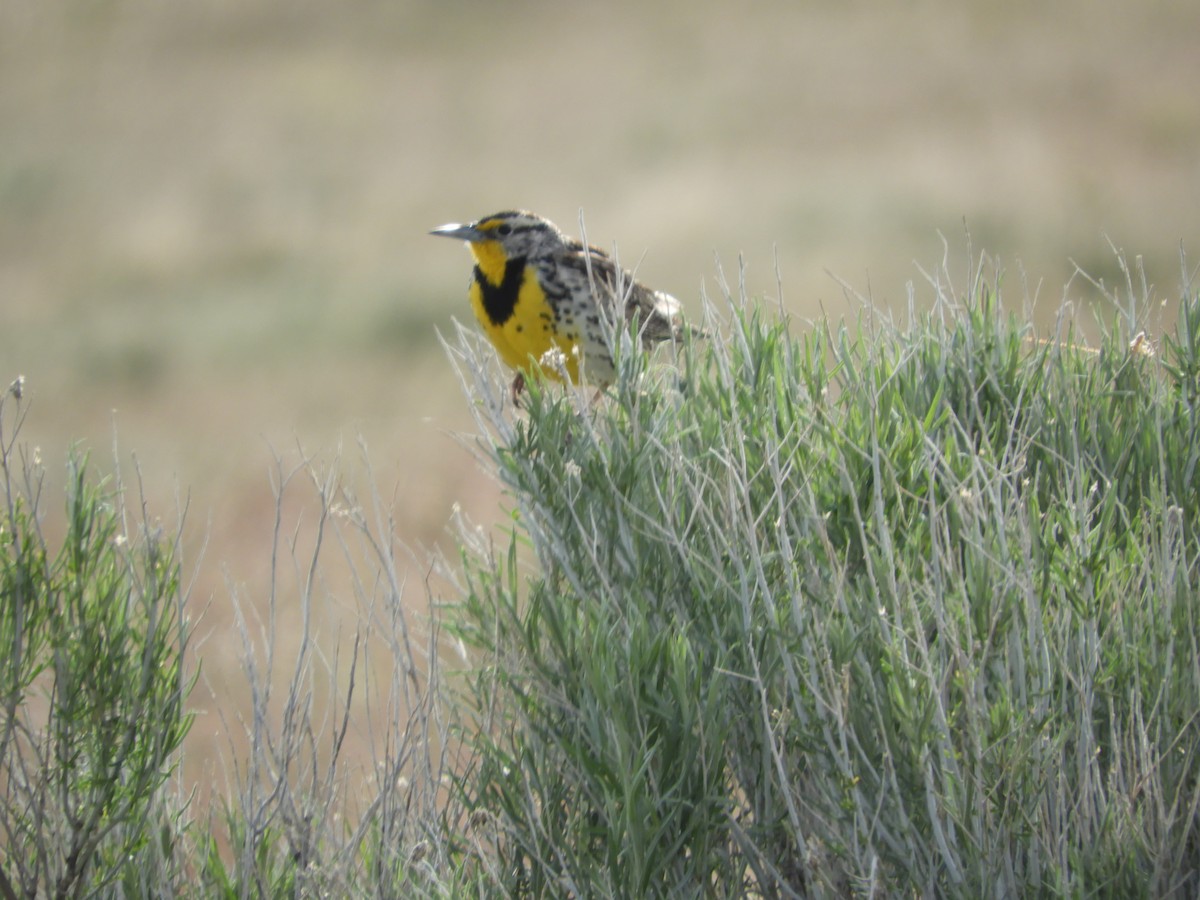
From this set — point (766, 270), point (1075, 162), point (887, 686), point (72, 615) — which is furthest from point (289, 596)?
point (1075, 162)

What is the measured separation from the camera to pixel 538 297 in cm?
425

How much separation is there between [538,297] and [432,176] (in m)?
21.7

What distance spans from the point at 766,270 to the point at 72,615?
15.3m

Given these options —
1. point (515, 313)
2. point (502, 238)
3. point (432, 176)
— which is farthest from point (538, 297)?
point (432, 176)

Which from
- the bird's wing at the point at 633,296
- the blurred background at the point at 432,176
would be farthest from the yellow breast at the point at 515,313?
the blurred background at the point at 432,176

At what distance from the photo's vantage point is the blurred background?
1567 cm

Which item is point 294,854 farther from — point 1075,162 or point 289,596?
point 1075,162

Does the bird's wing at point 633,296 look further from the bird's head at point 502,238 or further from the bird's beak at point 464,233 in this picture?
the bird's beak at point 464,233

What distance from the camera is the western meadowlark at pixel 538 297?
421 centimetres

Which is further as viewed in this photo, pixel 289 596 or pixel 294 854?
pixel 289 596

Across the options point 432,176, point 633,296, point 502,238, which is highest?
point 502,238

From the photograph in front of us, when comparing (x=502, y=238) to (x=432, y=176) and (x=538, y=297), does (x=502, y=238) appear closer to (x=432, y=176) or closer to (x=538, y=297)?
(x=538, y=297)

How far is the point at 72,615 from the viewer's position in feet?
8.36

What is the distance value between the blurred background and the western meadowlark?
5414mm
